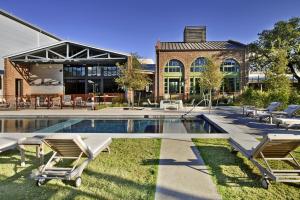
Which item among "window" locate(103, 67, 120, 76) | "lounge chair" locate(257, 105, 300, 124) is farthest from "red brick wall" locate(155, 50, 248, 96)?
"lounge chair" locate(257, 105, 300, 124)

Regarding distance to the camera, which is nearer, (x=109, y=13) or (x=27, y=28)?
(x=109, y=13)

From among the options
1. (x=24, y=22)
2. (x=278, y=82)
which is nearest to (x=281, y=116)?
(x=278, y=82)

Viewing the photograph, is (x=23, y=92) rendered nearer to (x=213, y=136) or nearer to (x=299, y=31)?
(x=213, y=136)

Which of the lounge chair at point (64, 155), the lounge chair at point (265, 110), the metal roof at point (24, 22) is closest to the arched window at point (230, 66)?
the lounge chair at point (265, 110)

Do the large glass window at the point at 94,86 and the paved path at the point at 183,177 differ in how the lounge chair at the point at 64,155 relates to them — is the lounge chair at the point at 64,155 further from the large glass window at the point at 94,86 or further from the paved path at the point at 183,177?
the large glass window at the point at 94,86

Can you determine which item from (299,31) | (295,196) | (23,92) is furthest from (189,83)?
(295,196)

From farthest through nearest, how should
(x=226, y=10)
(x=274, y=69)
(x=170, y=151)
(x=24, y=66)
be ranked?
(x=24, y=66)
(x=226, y=10)
(x=274, y=69)
(x=170, y=151)

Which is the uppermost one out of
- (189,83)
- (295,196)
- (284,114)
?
(189,83)

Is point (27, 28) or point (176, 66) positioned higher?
point (27, 28)

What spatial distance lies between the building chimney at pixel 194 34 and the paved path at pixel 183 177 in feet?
84.0

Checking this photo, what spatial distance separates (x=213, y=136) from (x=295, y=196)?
4.07 meters

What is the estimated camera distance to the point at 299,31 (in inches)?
980

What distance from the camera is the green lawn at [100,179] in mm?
4008

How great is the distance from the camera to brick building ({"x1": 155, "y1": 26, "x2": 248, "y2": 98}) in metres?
26.1
